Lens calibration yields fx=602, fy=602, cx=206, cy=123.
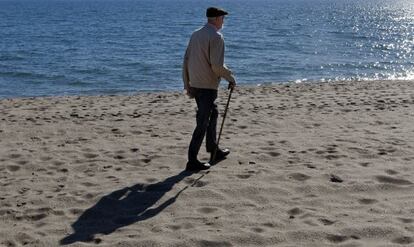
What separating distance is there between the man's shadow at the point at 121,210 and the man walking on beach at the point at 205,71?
0.65 m

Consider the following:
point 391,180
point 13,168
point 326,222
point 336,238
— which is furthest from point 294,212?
point 13,168

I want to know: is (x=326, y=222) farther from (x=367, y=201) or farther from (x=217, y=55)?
(x=217, y=55)

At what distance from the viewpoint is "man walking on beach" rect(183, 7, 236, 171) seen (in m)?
7.11

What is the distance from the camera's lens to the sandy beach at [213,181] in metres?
→ 5.49

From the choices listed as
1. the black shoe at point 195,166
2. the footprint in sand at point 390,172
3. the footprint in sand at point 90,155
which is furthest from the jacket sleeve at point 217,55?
the footprint in sand at point 90,155

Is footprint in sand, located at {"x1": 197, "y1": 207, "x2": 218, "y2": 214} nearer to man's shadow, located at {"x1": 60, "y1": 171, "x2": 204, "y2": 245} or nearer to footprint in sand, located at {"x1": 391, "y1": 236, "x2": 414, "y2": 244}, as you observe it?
man's shadow, located at {"x1": 60, "y1": 171, "x2": 204, "y2": 245}

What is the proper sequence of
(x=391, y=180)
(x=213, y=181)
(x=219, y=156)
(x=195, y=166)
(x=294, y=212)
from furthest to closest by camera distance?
(x=219, y=156) < (x=195, y=166) < (x=213, y=181) < (x=391, y=180) < (x=294, y=212)

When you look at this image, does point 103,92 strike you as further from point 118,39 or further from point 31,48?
point 118,39

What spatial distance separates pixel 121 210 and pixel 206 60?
2.16m

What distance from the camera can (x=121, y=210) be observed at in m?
6.20

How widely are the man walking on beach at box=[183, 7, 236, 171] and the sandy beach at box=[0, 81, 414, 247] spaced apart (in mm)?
525

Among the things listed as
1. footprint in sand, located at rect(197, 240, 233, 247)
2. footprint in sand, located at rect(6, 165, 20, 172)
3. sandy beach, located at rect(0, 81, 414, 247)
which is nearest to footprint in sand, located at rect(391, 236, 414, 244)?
sandy beach, located at rect(0, 81, 414, 247)

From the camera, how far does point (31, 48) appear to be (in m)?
35.5

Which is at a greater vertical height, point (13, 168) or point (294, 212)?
point (294, 212)
